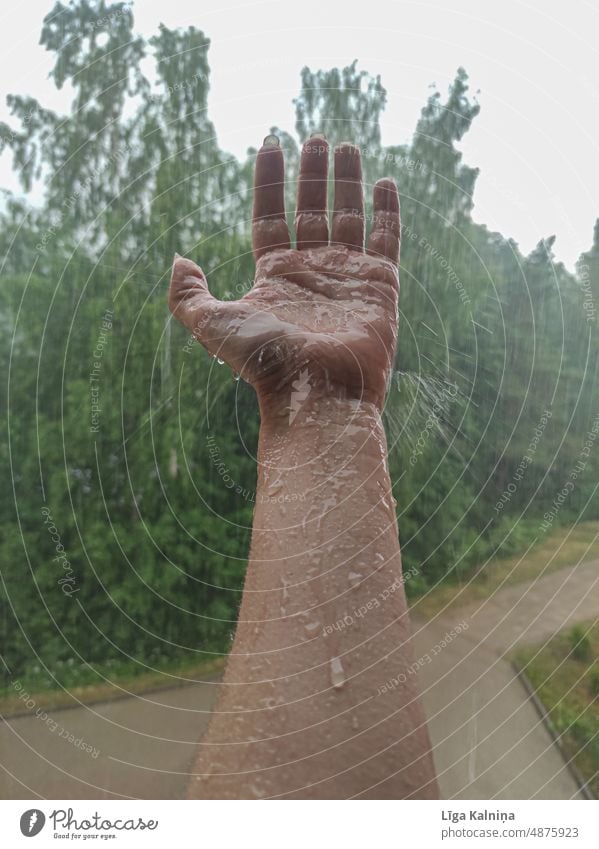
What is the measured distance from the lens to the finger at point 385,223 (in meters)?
0.62

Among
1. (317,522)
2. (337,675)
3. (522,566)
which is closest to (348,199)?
(317,522)

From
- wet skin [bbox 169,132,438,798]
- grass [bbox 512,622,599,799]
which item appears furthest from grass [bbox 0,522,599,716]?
wet skin [bbox 169,132,438,798]

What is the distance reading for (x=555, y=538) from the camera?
3.23 ft

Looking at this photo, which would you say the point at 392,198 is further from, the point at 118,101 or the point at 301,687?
the point at 118,101

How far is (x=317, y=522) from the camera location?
487 millimetres

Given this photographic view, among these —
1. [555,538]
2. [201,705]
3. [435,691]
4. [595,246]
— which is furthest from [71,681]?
[595,246]

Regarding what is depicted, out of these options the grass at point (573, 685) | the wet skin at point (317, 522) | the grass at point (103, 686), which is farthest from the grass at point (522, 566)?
the wet skin at point (317, 522)

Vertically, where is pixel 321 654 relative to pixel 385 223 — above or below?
below

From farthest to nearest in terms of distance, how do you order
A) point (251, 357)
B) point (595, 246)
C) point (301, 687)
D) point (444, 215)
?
point (444, 215) < point (595, 246) < point (251, 357) < point (301, 687)

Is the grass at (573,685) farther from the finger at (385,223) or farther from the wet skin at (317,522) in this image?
the finger at (385,223)

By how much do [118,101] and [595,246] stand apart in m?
0.78

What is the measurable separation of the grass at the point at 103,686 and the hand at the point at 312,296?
58 centimetres

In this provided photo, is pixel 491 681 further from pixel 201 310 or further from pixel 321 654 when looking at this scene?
pixel 201 310

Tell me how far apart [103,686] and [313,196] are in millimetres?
795
